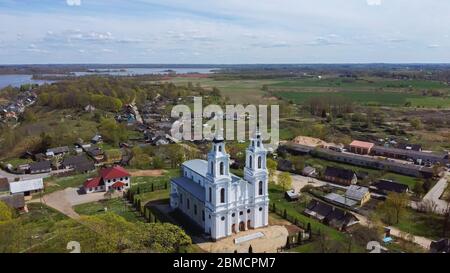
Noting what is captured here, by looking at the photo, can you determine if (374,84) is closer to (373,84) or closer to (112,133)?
(373,84)

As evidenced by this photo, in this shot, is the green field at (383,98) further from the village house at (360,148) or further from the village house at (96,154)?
the village house at (96,154)

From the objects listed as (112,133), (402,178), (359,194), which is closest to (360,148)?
(402,178)

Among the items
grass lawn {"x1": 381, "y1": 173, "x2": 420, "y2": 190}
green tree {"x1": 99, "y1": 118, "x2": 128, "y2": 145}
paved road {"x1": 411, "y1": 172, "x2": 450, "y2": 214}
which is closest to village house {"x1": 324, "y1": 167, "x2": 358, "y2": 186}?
grass lawn {"x1": 381, "y1": 173, "x2": 420, "y2": 190}

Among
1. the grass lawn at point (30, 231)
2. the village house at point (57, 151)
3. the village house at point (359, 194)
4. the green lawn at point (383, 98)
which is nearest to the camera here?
the grass lawn at point (30, 231)

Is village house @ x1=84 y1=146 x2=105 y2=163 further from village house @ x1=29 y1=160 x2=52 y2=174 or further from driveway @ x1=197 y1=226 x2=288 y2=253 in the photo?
driveway @ x1=197 y1=226 x2=288 y2=253

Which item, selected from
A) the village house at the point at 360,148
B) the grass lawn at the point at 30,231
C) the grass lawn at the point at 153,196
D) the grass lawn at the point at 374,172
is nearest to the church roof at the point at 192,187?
the grass lawn at the point at 153,196

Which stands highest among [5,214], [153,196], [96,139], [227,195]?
[227,195]
